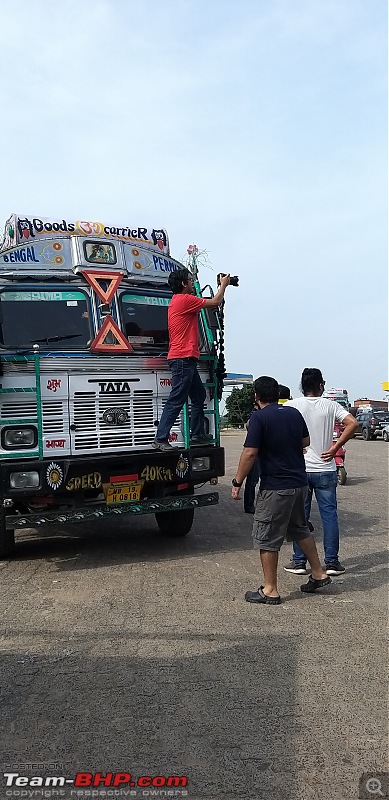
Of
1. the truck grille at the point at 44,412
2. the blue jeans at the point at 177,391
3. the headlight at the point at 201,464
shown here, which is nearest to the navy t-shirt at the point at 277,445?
the blue jeans at the point at 177,391

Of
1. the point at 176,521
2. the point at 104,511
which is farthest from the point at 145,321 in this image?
the point at 176,521

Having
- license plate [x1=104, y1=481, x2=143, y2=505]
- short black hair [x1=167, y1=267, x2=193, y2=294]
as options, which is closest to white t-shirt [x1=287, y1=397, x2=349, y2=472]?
license plate [x1=104, y1=481, x2=143, y2=505]

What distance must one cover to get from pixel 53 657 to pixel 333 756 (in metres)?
2.02

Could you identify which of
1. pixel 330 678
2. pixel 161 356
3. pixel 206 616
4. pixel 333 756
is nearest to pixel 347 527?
pixel 161 356

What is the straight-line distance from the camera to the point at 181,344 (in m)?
7.63

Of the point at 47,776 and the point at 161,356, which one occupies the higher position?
the point at 161,356

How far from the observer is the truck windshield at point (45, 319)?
294 inches

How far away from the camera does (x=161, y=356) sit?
782 centimetres

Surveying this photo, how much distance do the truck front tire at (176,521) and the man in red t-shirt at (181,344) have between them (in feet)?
3.99

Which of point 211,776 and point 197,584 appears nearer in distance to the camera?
point 211,776

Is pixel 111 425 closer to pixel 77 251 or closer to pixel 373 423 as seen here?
pixel 77 251

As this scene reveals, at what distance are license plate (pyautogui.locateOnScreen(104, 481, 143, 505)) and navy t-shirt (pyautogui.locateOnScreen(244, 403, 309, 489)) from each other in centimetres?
197

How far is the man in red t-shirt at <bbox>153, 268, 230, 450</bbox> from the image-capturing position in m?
7.54

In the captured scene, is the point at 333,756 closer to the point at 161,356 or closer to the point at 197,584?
the point at 197,584
